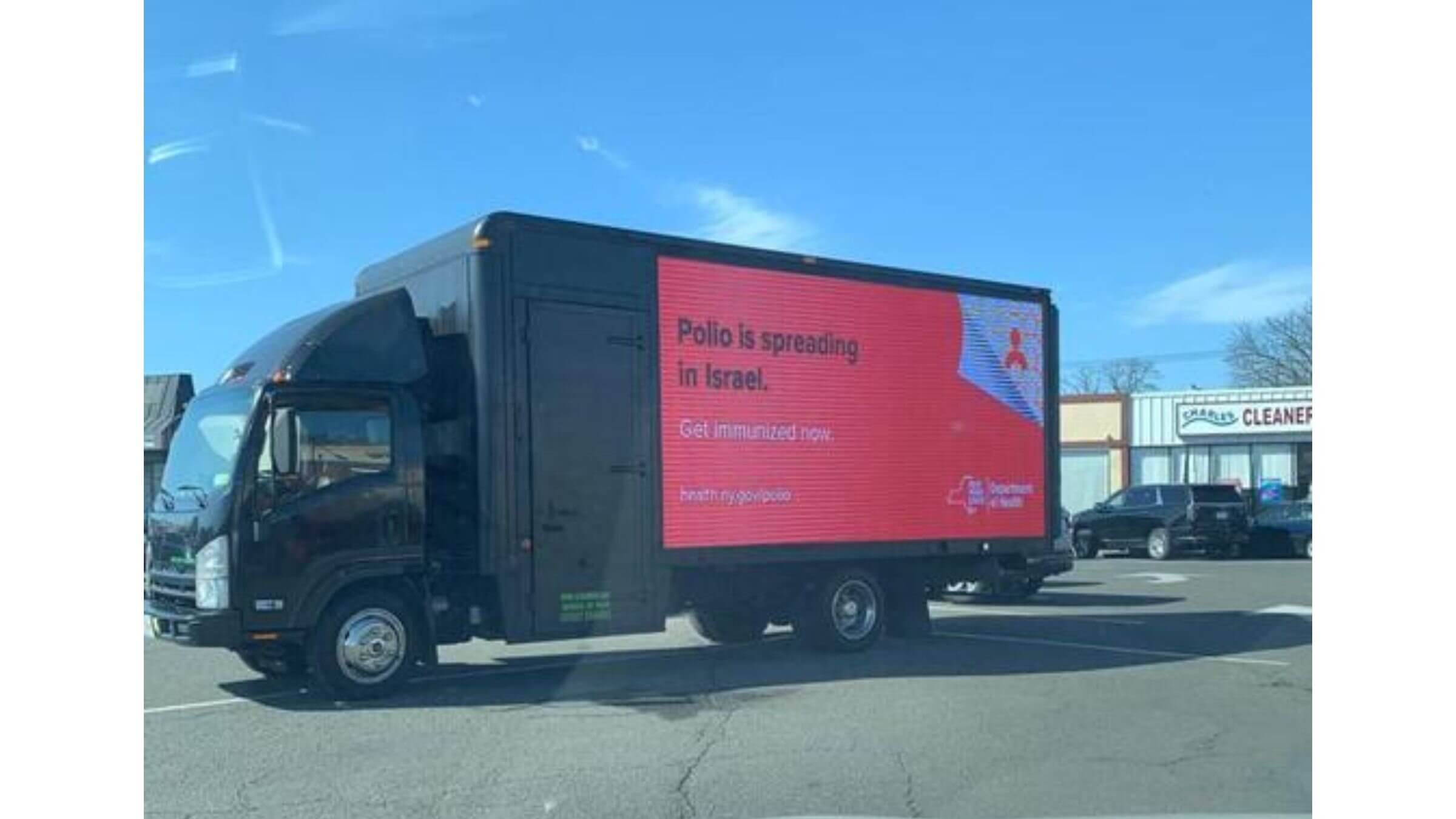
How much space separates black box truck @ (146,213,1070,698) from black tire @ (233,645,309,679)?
2.3 inches

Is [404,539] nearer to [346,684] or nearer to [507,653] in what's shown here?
[346,684]

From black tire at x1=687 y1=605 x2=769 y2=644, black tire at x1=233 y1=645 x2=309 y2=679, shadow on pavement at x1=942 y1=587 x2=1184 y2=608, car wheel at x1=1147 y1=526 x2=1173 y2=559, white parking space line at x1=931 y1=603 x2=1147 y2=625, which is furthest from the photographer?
car wheel at x1=1147 y1=526 x2=1173 y2=559

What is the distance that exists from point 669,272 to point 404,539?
3261 mm

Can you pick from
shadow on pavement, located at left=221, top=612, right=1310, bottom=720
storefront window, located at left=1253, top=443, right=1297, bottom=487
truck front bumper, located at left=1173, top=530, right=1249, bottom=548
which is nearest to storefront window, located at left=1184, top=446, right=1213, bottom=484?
storefront window, located at left=1253, top=443, right=1297, bottom=487

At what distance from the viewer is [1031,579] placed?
18.5m

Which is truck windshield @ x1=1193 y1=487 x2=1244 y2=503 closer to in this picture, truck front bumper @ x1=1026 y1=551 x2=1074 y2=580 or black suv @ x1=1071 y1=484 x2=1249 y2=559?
black suv @ x1=1071 y1=484 x2=1249 y2=559

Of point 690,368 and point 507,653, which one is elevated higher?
point 690,368

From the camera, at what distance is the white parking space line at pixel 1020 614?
16141 mm

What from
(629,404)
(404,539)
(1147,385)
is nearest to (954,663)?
(629,404)

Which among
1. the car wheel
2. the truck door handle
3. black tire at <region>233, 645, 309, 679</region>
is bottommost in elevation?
the car wheel

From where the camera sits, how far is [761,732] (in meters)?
8.80

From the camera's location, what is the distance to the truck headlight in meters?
9.80

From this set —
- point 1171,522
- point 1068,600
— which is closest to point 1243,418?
point 1171,522

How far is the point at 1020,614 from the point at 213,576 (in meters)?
10.6
